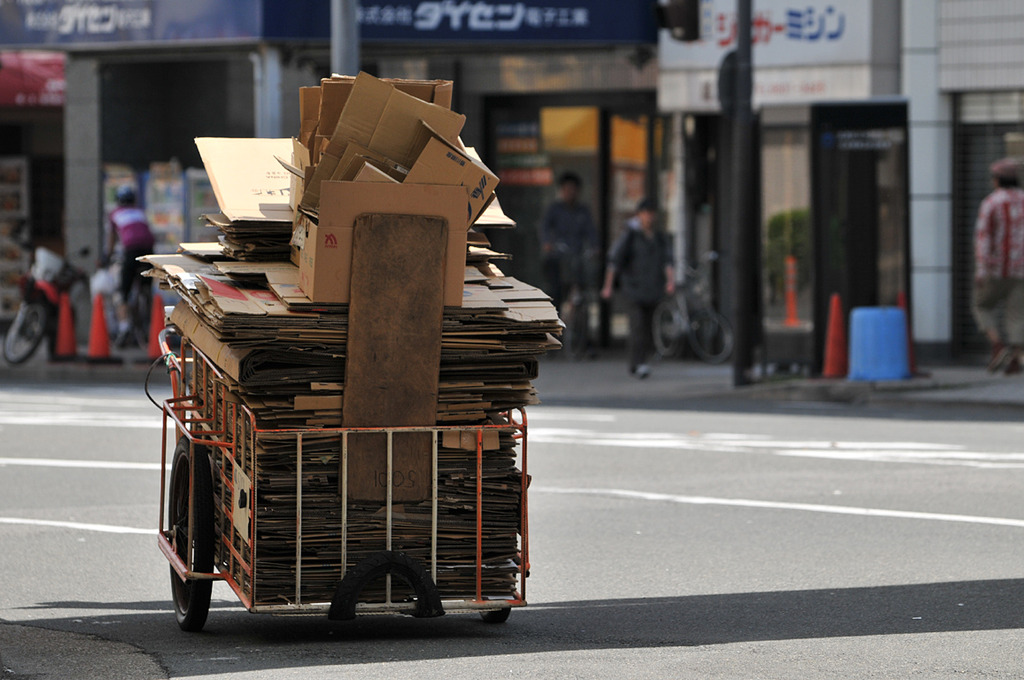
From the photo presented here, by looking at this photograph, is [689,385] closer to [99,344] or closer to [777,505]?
[99,344]

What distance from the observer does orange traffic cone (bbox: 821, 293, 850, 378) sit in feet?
54.1

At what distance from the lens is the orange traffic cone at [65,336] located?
1944 centimetres

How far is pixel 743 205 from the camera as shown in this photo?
650 inches

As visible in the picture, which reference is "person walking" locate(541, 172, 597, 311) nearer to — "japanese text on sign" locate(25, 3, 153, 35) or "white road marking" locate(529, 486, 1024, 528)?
"japanese text on sign" locate(25, 3, 153, 35)

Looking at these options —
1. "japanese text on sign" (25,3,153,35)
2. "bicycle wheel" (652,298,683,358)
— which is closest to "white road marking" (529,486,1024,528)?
"bicycle wheel" (652,298,683,358)

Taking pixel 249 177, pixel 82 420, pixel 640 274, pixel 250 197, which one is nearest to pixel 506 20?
pixel 640 274

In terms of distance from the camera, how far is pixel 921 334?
62.3 ft

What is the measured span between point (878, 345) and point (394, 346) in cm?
1065

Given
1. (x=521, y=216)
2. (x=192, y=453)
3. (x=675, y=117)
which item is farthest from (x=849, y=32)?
(x=192, y=453)

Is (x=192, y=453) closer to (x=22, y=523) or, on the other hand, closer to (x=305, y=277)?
(x=305, y=277)

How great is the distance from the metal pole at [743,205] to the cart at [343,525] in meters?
10.3

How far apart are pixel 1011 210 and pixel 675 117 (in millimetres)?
4991

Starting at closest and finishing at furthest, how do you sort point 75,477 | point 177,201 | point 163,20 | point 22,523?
point 22,523, point 75,477, point 163,20, point 177,201

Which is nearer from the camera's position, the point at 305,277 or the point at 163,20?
the point at 305,277
